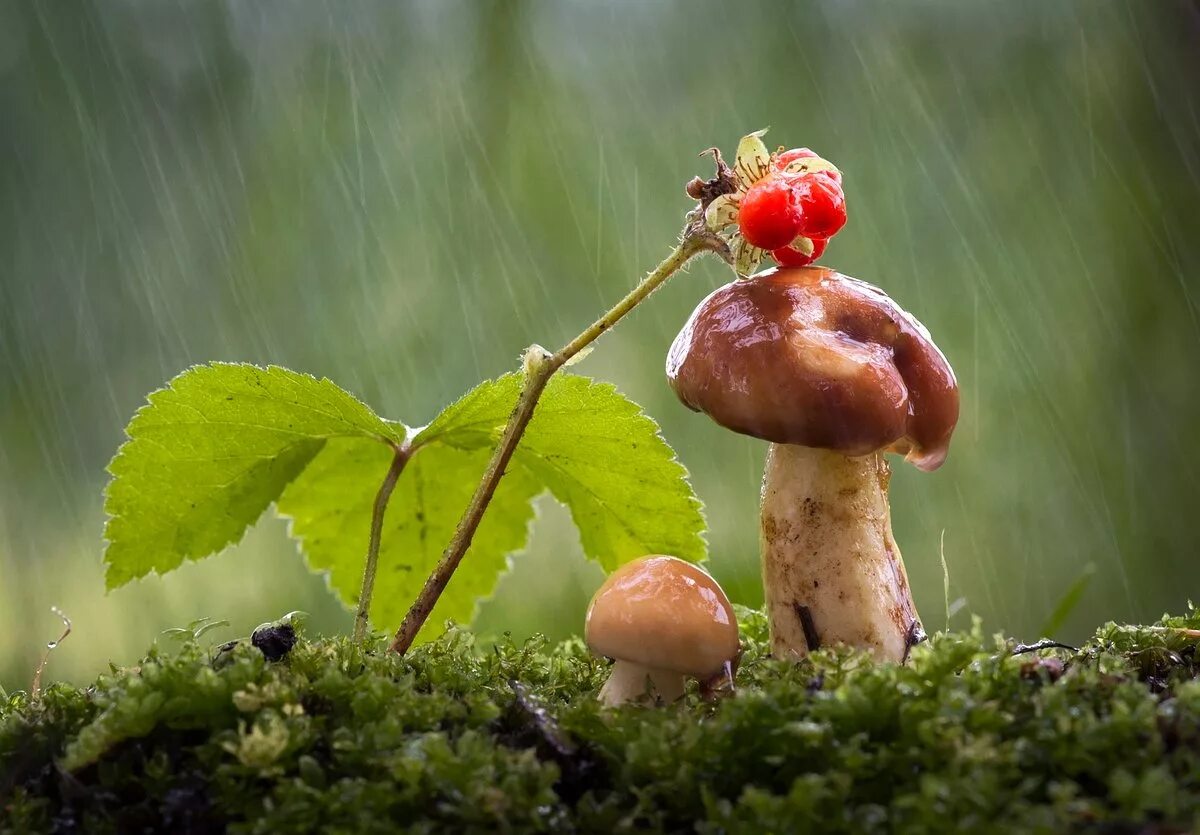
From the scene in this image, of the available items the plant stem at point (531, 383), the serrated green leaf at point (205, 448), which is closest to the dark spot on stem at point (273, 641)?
the plant stem at point (531, 383)

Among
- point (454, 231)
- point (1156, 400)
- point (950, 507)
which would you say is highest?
point (454, 231)

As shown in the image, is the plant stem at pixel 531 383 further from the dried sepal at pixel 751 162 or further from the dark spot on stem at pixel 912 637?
the dark spot on stem at pixel 912 637

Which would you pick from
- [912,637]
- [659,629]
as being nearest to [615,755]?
[659,629]

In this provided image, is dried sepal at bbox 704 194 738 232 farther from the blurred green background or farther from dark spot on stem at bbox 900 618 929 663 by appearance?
the blurred green background

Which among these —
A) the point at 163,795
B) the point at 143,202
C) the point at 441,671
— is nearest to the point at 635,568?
the point at 441,671

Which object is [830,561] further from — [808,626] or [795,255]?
[795,255]

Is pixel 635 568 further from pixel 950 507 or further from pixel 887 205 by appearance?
pixel 887 205
